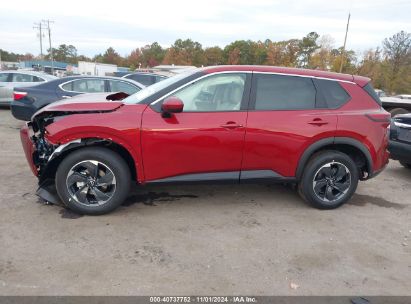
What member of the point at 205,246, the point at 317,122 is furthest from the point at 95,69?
the point at 205,246


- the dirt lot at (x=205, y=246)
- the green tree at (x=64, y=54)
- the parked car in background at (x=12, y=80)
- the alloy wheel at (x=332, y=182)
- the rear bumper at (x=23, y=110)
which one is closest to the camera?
the dirt lot at (x=205, y=246)

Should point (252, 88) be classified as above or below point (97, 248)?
above

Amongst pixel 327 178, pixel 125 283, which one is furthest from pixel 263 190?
pixel 125 283

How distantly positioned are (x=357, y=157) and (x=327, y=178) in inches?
21.4

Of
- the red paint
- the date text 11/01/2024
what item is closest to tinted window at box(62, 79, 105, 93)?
the red paint

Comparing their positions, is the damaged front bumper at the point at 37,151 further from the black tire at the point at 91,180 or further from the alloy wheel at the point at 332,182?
the alloy wheel at the point at 332,182

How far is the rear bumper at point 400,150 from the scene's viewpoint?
5.79m

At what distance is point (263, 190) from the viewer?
511cm

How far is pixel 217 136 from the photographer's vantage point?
13.0 feet

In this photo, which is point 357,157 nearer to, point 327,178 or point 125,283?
point 327,178

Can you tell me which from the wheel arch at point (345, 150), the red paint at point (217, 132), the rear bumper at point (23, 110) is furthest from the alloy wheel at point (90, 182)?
the rear bumper at point (23, 110)

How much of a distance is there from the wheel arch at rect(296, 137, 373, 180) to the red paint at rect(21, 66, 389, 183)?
59 mm

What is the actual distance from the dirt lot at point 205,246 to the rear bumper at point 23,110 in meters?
3.40

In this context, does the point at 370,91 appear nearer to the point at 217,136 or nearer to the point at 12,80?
the point at 217,136
